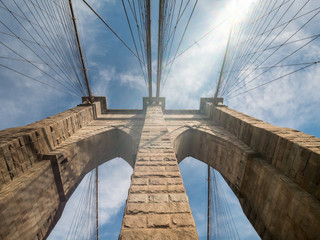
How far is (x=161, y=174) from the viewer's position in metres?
2.74

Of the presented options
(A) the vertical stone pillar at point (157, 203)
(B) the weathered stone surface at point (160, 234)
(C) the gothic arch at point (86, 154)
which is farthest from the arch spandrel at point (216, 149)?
(B) the weathered stone surface at point (160, 234)

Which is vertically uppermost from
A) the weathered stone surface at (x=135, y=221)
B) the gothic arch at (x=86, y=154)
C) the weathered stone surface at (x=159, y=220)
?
the weathered stone surface at (x=135, y=221)

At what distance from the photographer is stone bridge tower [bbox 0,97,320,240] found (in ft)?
7.03

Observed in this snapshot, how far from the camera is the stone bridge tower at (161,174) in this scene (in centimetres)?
214

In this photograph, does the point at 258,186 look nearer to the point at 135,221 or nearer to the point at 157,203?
the point at 157,203

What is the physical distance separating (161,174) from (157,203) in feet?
2.19

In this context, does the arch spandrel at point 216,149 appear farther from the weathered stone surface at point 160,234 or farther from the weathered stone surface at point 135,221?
the weathered stone surface at point 135,221

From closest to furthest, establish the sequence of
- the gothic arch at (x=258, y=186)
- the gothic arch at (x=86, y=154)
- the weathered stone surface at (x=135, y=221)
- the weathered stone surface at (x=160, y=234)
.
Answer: the weathered stone surface at (x=160, y=234), the weathered stone surface at (x=135, y=221), the gothic arch at (x=258, y=186), the gothic arch at (x=86, y=154)

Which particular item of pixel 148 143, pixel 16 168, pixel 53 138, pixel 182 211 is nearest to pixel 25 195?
pixel 16 168

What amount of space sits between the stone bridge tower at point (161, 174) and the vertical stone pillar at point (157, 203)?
12mm

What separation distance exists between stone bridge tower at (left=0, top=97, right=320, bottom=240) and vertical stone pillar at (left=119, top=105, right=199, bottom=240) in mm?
12

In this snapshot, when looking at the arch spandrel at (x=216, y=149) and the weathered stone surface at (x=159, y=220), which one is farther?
the arch spandrel at (x=216, y=149)

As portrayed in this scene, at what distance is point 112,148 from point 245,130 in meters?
5.85

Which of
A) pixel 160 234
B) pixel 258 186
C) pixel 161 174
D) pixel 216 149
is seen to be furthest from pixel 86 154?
pixel 258 186
